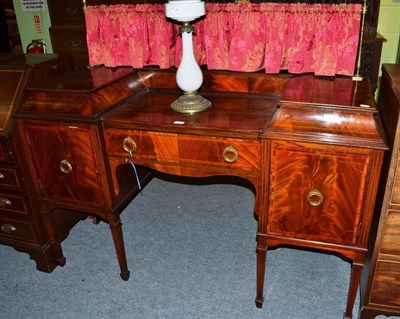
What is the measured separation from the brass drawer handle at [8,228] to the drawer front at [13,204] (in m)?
0.12

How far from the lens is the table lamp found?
1.89 m

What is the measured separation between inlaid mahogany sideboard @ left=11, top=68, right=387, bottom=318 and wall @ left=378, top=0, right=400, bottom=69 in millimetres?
1238

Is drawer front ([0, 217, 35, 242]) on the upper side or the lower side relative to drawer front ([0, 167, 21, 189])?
lower

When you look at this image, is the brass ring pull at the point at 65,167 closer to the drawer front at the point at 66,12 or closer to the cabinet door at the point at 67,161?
the cabinet door at the point at 67,161

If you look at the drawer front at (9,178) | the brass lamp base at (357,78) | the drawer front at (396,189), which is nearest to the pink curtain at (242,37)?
the brass lamp base at (357,78)

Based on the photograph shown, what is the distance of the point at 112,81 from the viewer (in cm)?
213

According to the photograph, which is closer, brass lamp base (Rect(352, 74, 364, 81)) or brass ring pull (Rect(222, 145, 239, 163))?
brass ring pull (Rect(222, 145, 239, 163))

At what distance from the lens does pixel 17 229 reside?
235 centimetres

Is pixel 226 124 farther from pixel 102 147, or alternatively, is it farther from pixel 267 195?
pixel 102 147

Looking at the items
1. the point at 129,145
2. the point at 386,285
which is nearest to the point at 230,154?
the point at 129,145

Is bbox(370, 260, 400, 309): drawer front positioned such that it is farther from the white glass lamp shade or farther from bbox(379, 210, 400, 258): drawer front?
the white glass lamp shade

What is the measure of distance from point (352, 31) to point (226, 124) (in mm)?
884

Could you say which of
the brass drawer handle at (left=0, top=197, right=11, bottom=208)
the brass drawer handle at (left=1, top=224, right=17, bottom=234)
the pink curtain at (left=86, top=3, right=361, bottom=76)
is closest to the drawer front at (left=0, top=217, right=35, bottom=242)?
the brass drawer handle at (left=1, top=224, right=17, bottom=234)

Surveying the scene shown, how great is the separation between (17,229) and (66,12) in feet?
7.34
